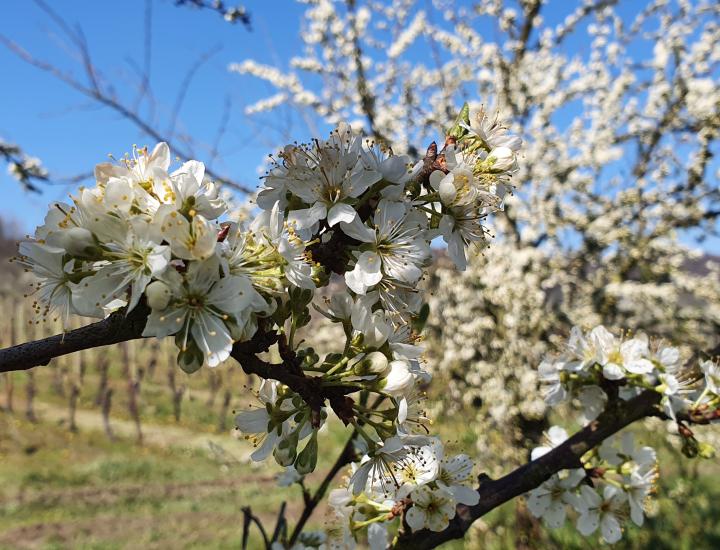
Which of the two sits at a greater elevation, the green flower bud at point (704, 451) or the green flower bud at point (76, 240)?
the green flower bud at point (76, 240)

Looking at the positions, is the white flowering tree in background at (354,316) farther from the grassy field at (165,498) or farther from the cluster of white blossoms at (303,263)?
the grassy field at (165,498)

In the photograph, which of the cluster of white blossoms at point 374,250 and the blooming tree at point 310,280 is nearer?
the blooming tree at point 310,280

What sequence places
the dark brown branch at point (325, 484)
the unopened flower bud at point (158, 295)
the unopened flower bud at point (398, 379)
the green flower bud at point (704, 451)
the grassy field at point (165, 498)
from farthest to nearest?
1. the grassy field at point (165, 498)
2. the green flower bud at point (704, 451)
3. the dark brown branch at point (325, 484)
4. the unopened flower bud at point (398, 379)
5. the unopened flower bud at point (158, 295)

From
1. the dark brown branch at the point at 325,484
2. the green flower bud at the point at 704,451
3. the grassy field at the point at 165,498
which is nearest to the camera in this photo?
the dark brown branch at the point at 325,484

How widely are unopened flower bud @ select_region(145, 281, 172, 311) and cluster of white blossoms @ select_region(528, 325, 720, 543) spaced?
118 cm

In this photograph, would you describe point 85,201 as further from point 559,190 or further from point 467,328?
point 559,190

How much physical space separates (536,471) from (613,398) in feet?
1.20

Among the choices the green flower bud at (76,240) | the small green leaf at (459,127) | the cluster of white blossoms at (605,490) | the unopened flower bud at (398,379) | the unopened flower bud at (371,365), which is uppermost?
the small green leaf at (459,127)

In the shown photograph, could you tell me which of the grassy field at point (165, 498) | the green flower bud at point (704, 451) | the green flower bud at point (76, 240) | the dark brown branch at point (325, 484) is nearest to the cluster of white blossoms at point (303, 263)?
the green flower bud at point (76, 240)

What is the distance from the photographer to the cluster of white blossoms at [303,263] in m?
0.80

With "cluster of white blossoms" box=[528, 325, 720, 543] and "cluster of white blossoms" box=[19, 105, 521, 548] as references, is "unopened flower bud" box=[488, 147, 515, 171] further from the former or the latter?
"cluster of white blossoms" box=[528, 325, 720, 543]

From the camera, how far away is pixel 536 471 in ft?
4.32

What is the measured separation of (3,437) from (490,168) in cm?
1208

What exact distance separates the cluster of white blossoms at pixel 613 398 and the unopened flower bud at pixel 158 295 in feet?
3.87
